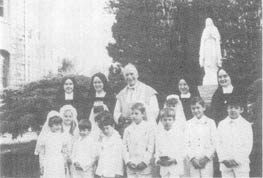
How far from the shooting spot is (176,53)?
Answer: 9.71 m

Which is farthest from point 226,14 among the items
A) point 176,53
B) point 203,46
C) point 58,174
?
point 58,174

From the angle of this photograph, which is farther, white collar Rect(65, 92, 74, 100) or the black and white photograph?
white collar Rect(65, 92, 74, 100)

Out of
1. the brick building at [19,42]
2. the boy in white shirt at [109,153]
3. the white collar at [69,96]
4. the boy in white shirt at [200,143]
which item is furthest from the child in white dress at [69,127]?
the brick building at [19,42]

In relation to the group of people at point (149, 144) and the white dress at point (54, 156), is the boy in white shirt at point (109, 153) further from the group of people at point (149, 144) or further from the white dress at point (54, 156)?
the white dress at point (54, 156)

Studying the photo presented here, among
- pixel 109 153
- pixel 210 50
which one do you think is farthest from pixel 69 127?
pixel 210 50

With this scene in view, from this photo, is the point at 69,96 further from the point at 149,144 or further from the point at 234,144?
the point at 234,144

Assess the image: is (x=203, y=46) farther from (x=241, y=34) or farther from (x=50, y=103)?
(x=50, y=103)

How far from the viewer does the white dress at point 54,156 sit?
3.89 meters

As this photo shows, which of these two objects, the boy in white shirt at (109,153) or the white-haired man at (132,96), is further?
the white-haired man at (132,96)

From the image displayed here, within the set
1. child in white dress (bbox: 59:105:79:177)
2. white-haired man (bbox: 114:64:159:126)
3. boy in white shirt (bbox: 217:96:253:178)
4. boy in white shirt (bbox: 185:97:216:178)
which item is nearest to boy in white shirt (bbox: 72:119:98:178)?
child in white dress (bbox: 59:105:79:177)

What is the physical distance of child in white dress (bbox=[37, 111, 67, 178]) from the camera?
389 cm

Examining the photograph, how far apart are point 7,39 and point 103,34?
2204 millimetres

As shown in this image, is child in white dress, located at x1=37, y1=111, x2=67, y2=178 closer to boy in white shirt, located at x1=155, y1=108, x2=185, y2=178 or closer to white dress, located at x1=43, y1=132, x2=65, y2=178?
white dress, located at x1=43, y1=132, x2=65, y2=178

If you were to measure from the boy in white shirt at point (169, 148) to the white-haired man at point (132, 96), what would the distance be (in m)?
0.41
